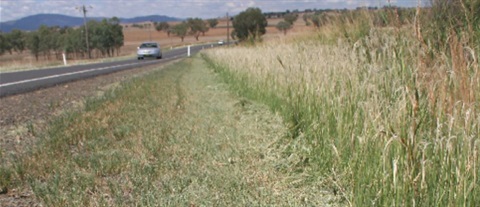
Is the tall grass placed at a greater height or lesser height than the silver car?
greater

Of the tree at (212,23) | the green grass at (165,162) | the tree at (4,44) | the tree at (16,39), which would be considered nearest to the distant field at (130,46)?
the tree at (212,23)

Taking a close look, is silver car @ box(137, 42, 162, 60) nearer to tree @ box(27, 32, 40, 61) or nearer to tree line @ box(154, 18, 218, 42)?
tree @ box(27, 32, 40, 61)

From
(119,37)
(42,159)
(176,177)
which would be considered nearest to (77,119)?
(42,159)

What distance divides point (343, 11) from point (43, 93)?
6.84 meters

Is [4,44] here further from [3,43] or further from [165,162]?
[165,162]

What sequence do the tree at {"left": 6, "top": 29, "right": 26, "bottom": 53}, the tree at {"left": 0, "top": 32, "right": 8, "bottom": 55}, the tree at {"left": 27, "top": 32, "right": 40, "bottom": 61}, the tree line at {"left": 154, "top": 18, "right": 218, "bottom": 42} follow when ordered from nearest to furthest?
the tree at {"left": 0, "top": 32, "right": 8, "bottom": 55}
the tree at {"left": 27, "top": 32, "right": 40, "bottom": 61}
the tree at {"left": 6, "top": 29, "right": 26, "bottom": 53}
the tree line at {"left": 154, "top": 18, "right": 218, "bottom": 42}

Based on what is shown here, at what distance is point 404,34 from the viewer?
4.23m

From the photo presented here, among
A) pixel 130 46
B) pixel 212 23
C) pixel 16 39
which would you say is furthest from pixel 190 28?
pixel 16 39

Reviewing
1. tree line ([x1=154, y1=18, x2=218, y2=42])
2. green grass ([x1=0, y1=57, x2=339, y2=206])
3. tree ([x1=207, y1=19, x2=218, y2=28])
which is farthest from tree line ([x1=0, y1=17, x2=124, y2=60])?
tree ([x1=207, y1=19, x2=218, y2=28])

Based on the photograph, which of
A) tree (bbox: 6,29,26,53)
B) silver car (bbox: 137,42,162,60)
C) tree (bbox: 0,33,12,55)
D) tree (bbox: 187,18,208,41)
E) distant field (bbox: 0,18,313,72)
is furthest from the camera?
tree (bbox: 187,18,208,41)

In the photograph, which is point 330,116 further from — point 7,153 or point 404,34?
point 7,153

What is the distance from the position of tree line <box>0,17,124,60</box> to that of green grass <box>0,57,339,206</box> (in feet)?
244

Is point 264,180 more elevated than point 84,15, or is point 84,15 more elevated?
point 84,15

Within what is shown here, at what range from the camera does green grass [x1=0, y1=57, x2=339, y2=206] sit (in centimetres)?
268
